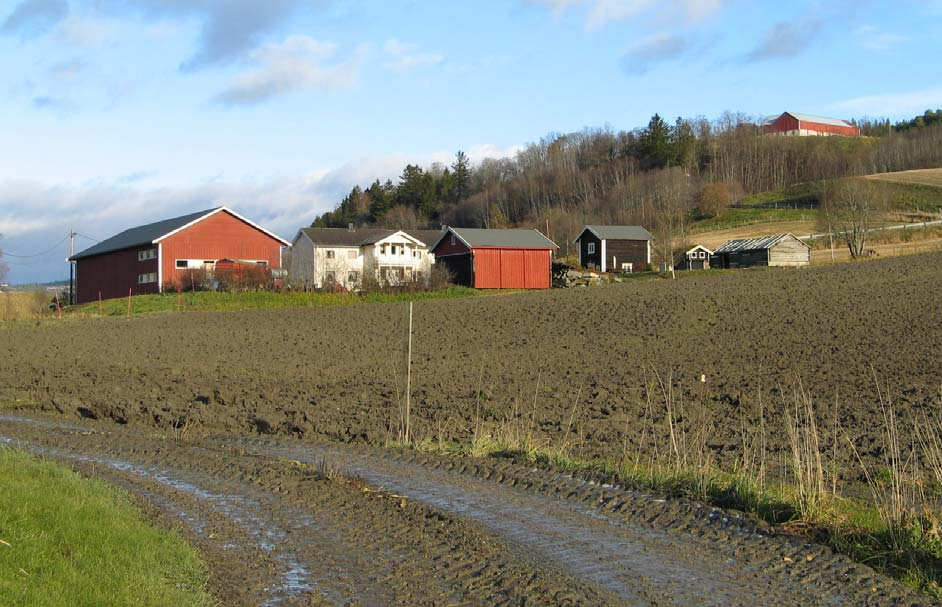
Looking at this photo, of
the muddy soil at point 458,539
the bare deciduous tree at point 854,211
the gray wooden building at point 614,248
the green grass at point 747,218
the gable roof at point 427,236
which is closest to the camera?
the muddy soil at point 458,539

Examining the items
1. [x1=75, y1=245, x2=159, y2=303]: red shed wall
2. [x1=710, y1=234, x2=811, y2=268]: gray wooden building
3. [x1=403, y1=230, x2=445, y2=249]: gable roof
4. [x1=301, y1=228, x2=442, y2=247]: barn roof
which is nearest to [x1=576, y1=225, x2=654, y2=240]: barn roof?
[x1=710, y1=234, x2=811, y2=268]: gray wooden building

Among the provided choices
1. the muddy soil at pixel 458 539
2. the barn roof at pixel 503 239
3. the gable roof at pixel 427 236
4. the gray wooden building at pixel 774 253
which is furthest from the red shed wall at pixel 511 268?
the muddy soil at pixel 458 539

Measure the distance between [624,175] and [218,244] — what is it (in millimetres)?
89307

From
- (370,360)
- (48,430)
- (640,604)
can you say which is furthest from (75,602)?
(370,360)

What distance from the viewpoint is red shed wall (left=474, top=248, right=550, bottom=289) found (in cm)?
6938

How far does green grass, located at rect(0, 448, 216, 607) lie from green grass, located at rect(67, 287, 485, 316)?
43.3 m

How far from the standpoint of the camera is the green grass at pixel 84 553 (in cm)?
610

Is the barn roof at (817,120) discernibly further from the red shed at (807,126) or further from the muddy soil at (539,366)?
the muddy soil at (539,366)

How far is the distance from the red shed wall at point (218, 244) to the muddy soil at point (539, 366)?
20387mm

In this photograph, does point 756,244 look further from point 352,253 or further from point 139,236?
point 139,236

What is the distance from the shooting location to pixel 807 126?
183500 millimetres

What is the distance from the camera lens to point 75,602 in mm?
5930

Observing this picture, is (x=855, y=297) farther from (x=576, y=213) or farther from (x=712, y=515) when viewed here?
(x=576, y=213)

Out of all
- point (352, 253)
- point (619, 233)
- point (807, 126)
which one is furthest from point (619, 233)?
point (807, 126)
